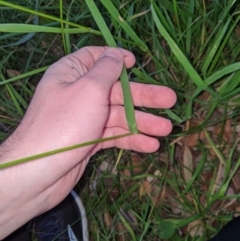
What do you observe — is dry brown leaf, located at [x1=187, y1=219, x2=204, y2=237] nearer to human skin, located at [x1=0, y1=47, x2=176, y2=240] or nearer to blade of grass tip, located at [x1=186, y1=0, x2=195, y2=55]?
human skin, located at [x1=0, y1=47, x2=176, y2=240]

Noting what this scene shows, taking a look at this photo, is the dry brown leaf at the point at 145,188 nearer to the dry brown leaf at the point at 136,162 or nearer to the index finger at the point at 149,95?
the dry brown leaf at the point at 136,162

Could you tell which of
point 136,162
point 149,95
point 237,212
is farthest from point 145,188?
point 149,95

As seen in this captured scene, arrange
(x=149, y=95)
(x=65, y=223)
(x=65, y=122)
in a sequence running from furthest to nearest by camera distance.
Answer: (x=65, y=223) → (x=149, y=95) → (x=65, y=122)

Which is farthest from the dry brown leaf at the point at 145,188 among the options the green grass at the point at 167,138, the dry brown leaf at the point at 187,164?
the dry brown leaf at the point at 187,164

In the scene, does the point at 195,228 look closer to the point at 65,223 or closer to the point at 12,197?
the point at 65,223

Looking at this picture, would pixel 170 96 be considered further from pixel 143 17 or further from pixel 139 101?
pixel 143 17

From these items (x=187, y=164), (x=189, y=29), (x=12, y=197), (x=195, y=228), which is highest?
(x=189, y=29)

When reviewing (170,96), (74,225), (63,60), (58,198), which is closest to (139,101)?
(170,96)
